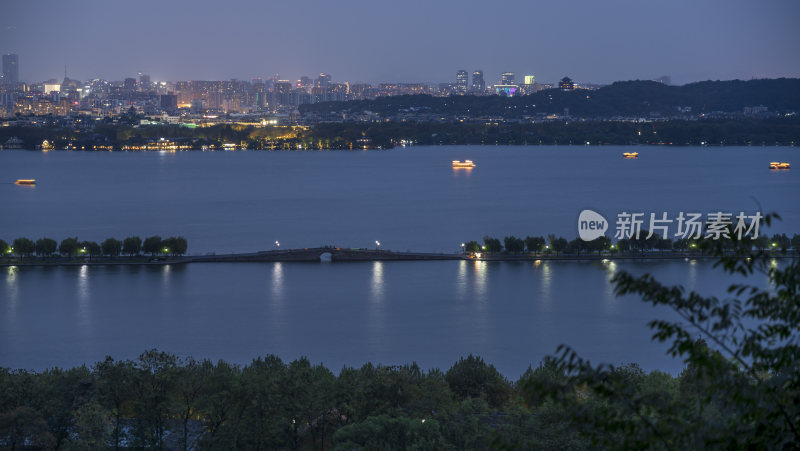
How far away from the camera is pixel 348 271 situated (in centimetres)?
884

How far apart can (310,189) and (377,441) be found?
13885 millimetres

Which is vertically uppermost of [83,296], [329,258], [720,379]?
[720,379]

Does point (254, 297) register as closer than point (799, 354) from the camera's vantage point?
No

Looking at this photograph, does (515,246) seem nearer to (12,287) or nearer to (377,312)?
(377,312)

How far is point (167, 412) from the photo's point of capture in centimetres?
371

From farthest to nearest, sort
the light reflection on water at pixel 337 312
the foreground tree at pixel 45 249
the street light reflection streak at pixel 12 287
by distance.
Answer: the foreground tree at pixel 45 249
the street light reflection streak at pixel 12 287
the light reflection on water at pixel 337 312

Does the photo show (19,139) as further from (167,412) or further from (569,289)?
(167,412)

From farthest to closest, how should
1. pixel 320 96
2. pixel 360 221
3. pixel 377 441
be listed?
pixel 320 96 → pixel 360 221 → pixel 377 441

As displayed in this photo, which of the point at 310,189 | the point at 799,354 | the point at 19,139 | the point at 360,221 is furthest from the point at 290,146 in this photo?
the point at 799,354

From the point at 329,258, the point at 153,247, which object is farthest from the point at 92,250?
the point at 329,258

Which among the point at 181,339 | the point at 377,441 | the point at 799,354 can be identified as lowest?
the point at 181,339

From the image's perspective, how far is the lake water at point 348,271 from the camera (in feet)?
20.6

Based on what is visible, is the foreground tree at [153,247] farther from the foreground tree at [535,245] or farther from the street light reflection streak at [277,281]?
the foreground tree at [535,245]

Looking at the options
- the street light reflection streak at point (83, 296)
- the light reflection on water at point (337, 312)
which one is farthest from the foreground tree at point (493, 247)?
the street light reflection streak at point (83, 296)
